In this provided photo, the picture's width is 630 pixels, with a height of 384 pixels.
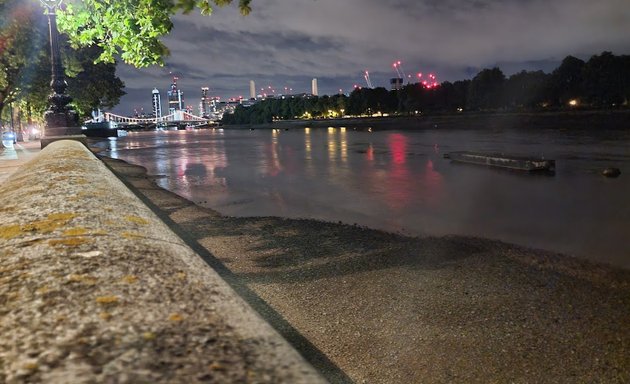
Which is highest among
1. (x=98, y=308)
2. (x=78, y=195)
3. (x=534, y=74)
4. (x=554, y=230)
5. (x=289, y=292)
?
(x=534, y=74)

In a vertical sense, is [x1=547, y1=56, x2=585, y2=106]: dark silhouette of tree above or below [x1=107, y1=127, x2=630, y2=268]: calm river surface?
above

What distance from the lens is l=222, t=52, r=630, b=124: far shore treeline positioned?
3856 inches

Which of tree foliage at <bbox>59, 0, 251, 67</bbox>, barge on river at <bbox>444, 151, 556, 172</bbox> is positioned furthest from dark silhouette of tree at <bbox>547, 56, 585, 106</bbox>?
tree foliage at <bbox>59, 0, 251, 67</bbox>

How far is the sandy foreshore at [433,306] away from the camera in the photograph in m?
5.71

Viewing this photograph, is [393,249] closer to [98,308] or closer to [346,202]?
[98,308]

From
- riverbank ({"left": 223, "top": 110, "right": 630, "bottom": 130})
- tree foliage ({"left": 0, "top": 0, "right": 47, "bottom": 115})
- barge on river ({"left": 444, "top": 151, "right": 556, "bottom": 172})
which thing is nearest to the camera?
tree foliage ({"left": 0, "top": 0, "right": 47, "bottom": 115})

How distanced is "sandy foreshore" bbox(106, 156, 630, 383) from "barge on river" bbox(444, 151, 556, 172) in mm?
22839

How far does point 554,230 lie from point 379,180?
14991 millimetres

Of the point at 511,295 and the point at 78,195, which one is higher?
the point at 78,195

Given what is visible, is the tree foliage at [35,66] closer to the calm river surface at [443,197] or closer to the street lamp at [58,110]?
the street lamp at [58,110]

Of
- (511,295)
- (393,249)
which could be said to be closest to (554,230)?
(393,249)

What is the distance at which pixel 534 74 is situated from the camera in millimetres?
117625

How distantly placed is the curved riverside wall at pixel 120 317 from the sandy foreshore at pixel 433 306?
3.53m

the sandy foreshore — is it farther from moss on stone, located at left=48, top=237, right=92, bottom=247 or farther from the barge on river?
the barge on river
